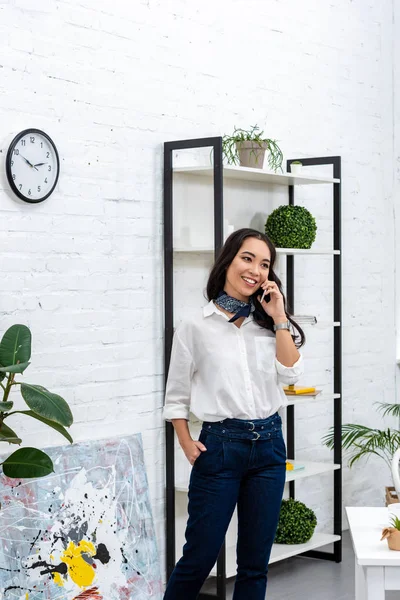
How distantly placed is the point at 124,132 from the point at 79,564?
5.92ft

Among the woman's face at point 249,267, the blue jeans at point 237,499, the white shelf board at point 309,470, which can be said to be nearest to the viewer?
the blue jeans at point 237,499

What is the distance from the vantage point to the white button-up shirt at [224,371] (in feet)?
10.0

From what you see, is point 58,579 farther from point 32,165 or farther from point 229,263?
point 32,165

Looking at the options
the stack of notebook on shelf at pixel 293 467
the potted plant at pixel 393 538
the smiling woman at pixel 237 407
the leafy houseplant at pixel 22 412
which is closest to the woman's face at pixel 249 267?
the smiling woman at pixel 237 407

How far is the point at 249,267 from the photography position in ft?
10.3

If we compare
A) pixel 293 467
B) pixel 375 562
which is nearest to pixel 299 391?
pixel 293 467

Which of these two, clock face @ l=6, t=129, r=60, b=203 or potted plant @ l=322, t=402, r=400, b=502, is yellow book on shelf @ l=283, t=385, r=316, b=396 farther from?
clock face @ l=6, t=129, r=60, b=203

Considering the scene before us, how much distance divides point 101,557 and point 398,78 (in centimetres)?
355

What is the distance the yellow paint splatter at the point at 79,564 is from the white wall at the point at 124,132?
420 mm

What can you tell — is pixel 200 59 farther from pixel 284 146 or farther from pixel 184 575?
pixel 184 575

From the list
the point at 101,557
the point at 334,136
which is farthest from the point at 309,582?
the point at 334,136

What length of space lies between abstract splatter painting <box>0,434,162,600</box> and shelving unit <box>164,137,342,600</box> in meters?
0.29

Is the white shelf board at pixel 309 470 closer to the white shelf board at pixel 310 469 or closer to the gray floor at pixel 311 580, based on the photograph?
the white shelf board at pixel 310 469

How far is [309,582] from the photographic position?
4.34 metres
